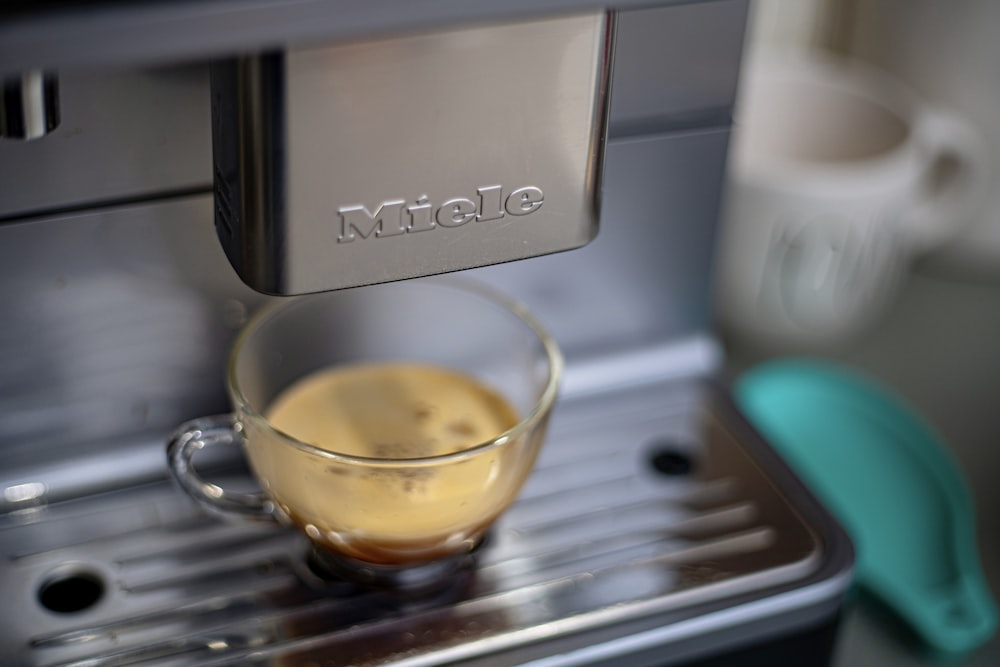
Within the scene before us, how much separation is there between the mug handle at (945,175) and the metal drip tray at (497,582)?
221mm

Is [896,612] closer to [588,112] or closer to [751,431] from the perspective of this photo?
[751,431]

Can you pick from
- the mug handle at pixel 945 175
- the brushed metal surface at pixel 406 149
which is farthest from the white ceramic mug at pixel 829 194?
the brushed metal surface at pixel 406 149

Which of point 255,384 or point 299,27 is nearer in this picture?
point 299,27

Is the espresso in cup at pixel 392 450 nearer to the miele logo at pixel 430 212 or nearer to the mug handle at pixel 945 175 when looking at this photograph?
the miele logo at pixel 430 212

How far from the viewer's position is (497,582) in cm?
36

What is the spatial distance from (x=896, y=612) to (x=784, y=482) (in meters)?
0.08

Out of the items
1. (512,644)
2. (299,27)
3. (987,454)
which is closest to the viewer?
(299,27)

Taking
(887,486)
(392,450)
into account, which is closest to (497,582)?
(392,450)

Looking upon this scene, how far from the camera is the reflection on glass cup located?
0.33 meters

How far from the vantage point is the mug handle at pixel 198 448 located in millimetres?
356

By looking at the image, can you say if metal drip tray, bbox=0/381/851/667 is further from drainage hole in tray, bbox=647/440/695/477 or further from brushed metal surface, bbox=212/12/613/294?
brushed metal surface, bbox=212/12/613/294

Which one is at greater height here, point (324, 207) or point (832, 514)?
point (324, 207)

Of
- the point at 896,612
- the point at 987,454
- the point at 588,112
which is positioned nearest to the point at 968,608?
the point at 896,612

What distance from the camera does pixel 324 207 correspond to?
0.28 metres
